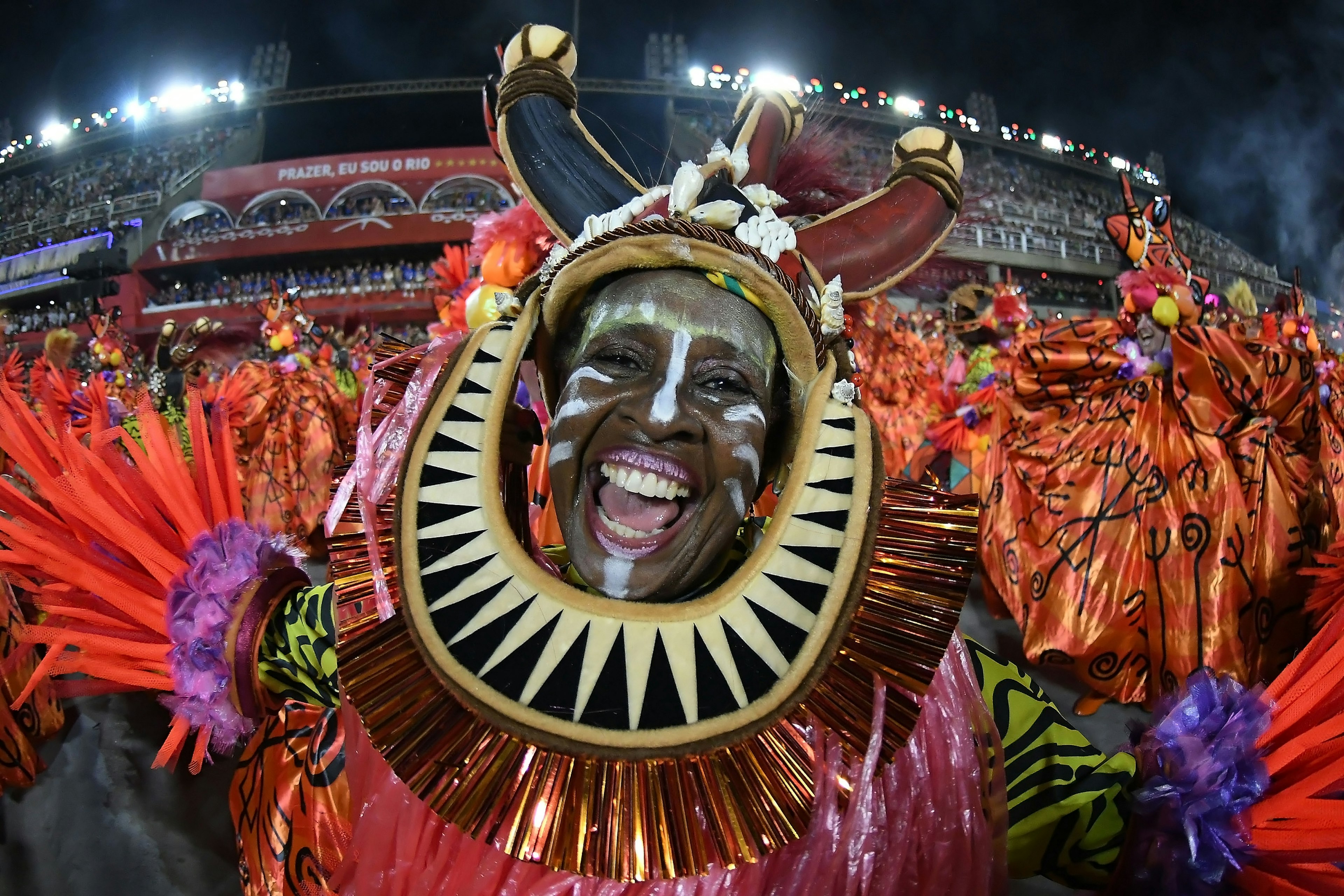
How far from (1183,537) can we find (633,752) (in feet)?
11.4

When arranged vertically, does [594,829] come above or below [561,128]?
below

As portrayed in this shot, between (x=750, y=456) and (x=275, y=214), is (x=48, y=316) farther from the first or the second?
(x=750, y=456)

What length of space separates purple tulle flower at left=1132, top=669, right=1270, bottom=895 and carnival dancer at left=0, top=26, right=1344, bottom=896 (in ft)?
0.05

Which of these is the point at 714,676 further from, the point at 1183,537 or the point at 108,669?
the point at 1183,537

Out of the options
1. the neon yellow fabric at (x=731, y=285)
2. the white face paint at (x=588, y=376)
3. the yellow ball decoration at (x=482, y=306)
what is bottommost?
the white face paint at (x=588, y=376)

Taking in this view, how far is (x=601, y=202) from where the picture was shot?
154 cm

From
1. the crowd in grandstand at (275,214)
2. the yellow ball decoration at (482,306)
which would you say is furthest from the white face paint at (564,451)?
the crowd in grandstand at (275,214)

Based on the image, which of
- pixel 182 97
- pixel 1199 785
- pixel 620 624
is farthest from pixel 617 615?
pixel 182 97

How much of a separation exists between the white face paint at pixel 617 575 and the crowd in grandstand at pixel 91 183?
110 feet

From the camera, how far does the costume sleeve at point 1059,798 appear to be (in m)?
1.17

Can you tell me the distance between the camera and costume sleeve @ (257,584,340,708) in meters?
1.31

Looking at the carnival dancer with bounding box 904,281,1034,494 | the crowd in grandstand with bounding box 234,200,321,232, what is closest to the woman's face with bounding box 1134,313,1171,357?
the carnival dancer with bounding box 904,281,1034,494

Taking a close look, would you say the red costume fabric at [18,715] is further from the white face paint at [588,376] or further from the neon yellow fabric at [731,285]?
the neon yellow fabric at [731,285]

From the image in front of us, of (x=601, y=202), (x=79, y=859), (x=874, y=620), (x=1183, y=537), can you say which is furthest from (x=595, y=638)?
(x=1183, y=537)
